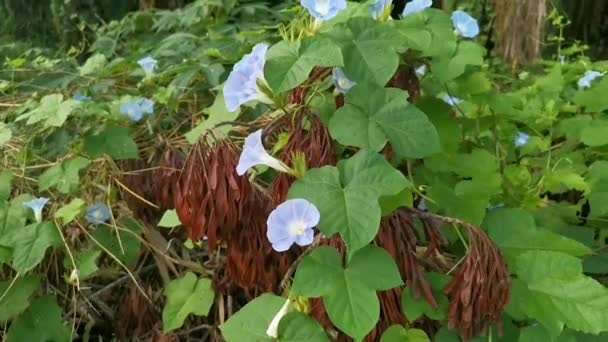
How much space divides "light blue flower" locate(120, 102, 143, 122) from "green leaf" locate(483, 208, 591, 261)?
88cm

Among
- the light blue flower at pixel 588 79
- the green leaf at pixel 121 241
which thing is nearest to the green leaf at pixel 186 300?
the green leaf at pixel 121 241

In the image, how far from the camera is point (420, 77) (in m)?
1.37

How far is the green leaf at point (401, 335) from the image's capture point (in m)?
1.10

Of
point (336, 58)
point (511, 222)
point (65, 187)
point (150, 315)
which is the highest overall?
point (336, 58)

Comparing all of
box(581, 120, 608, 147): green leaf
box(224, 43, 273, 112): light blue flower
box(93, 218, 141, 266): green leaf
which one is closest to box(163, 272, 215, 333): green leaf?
box(93, 218, 141, 266): green leaf

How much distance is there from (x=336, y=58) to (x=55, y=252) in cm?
80

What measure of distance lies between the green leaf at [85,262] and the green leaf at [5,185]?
0.18 meters

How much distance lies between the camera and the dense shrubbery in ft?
3.42

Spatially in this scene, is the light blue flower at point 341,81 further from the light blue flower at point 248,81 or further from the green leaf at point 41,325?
the green leaf at point 41,325

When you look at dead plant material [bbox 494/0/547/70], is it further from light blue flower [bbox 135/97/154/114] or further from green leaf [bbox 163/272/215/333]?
green leaf [bbox 163/272/215/333]

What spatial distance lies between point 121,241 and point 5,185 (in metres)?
0.26

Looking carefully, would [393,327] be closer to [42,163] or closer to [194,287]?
[194,287]

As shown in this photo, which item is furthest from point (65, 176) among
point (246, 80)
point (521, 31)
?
point (521, 31)

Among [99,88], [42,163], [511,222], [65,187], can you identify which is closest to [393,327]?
[511,222]
